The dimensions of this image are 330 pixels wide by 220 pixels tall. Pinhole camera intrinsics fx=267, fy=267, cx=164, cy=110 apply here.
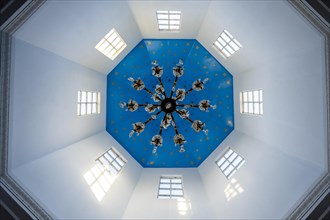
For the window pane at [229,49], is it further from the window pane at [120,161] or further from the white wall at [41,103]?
the window pane at [120,161]

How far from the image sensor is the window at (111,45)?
11501 mm

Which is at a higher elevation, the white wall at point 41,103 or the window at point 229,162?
the white wall at point 41,103

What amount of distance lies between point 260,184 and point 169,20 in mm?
8145

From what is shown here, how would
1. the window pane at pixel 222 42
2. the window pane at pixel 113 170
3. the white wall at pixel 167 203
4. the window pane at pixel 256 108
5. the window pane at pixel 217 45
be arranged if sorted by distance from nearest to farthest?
the white wall at pixel 167 203
the window pane at pixel 256 108
the window pane at pixel 113 170
the window pane at pixel 222 42
the window pane at pixel 217 45

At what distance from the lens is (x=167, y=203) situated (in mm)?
10945

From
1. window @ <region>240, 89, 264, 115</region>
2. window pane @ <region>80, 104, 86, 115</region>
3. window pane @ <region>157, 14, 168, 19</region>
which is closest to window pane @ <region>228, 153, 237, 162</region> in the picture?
window @ <region>240, 89, 264, 115</region>

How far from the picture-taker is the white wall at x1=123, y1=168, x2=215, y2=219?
10.2 meters

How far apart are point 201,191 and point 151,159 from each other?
11.7 ft

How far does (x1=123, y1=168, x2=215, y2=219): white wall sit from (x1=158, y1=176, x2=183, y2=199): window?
8.4 inches

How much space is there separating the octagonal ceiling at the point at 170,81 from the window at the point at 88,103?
1140 mm

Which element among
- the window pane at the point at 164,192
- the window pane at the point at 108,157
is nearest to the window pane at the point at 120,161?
the window pane at the point at 108,157

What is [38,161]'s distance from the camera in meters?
8.40

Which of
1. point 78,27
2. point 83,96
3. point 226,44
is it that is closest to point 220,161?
point 226,44

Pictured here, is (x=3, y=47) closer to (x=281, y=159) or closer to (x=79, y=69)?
(x=79, y=69)
